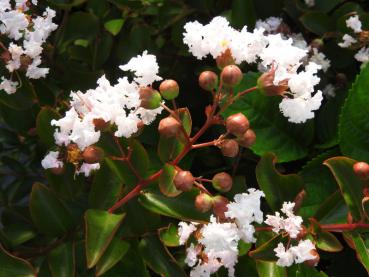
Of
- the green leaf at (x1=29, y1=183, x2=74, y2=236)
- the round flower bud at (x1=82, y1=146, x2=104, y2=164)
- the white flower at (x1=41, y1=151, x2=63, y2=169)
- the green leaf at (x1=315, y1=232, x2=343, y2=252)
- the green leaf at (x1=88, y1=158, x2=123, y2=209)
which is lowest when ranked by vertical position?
the green leaf at (x1=29, y1=183, x2=74, y2=236)

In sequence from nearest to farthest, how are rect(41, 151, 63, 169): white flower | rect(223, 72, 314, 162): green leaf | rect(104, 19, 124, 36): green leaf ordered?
rect(41, 151, 63, 169): white flower
rect(223, 72, 314, 162): green leaf
rect(104, 19, 124, 36): green leaf

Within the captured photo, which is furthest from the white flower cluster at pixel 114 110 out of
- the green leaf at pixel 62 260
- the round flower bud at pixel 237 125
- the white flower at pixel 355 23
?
the white flower at pixel 355 23

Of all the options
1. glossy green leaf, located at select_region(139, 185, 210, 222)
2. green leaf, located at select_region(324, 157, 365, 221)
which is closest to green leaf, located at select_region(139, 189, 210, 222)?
glossy green leaf, located at select_region(139, 185, 210, 222)

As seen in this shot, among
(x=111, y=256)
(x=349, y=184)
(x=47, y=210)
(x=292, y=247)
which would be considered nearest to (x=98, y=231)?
(x=111, y=256)

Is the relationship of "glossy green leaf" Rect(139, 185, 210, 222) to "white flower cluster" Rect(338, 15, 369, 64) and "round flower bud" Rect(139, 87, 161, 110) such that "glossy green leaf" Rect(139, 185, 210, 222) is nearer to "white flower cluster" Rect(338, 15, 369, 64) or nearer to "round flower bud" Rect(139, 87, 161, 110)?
"round flower bud" Rect(139, 87, 161, 110)

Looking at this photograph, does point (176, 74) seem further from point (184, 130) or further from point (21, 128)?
point (184, 130)

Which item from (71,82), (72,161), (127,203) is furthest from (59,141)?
(71,82)

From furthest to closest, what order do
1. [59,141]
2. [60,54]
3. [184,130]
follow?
[60,54]
[59,141]
[184,130]
